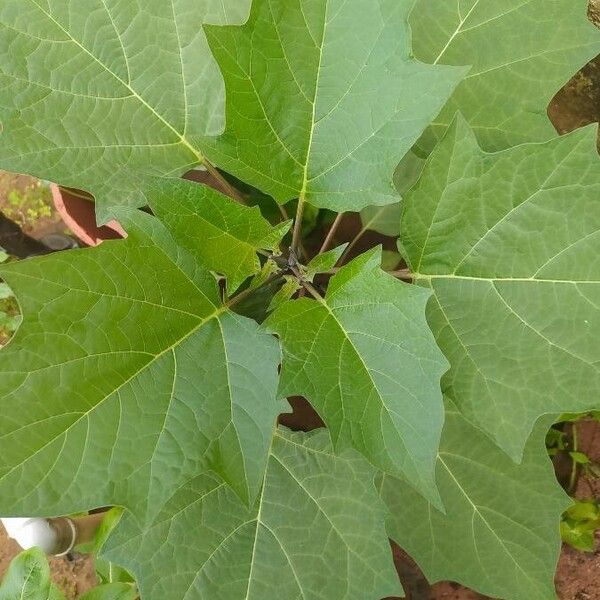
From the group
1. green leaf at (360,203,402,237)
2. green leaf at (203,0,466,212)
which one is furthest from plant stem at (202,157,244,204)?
green leaf at (360,203,402,237)

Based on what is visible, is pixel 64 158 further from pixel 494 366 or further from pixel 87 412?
pixel 494 366

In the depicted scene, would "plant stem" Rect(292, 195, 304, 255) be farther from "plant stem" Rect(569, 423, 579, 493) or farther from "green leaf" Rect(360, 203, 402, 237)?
"plant stem" Rect(569, 423, 579, 493)

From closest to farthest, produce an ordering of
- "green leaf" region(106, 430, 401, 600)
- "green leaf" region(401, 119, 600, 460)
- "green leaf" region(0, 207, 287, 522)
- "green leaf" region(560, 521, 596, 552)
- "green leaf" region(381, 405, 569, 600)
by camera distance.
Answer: "green leaf" region(0, 207, 287, 522) < "green leaf" region(401, 119, 600, 460) < "green leaf" region(106, 430, 401, 600) < "green leaf" region(381, 405, 569, 600) < "green leaf" region(560, 521, 596, 552)

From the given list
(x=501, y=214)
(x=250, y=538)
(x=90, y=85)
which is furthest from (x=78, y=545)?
(x=501, y=214)

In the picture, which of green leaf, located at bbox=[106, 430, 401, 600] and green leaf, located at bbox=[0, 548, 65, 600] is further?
green leaf, located at bbox=[0, 548, 65, 600]

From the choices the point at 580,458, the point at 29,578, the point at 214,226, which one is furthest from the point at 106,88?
the point at 580,458

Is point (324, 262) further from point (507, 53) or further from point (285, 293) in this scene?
point (507, 53)

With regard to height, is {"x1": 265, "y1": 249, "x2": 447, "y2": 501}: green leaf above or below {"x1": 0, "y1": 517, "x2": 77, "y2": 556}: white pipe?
above
